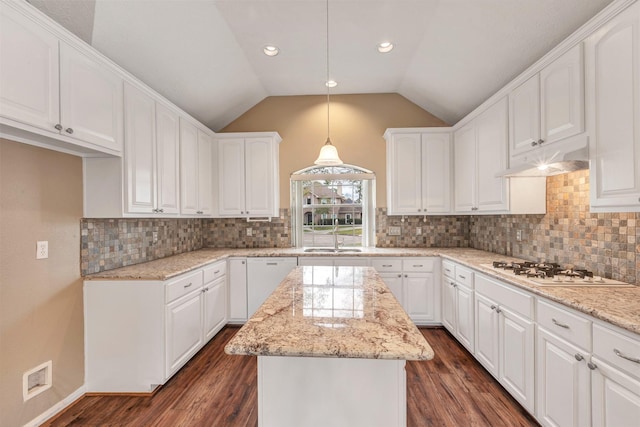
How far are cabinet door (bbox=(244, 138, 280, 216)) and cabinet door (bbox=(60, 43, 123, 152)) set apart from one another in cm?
166

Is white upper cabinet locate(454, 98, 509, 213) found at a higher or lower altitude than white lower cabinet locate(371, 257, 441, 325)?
higher

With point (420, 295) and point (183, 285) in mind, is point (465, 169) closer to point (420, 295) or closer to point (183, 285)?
point (420, 295)

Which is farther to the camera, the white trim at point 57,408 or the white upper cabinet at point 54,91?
the white trim at point 57,408

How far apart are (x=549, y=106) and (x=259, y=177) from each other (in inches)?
115

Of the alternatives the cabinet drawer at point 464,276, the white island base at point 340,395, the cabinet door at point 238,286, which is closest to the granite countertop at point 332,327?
the white island base at point 340,395

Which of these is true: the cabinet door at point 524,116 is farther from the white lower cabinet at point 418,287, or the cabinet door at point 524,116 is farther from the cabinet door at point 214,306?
the cabinet door at point 214,306

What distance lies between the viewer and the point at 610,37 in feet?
4.89

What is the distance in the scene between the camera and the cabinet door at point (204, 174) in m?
3.32

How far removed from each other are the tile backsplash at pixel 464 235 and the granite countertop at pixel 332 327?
153 centimetres

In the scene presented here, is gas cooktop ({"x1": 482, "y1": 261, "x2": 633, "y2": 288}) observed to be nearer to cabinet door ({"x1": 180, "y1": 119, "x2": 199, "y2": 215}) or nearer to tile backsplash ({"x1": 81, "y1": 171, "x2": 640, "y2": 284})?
tile backsplash ({"x1": 81, "y1": 171, "x2": 640, "y2": 284})

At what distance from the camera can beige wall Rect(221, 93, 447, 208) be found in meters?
3.89

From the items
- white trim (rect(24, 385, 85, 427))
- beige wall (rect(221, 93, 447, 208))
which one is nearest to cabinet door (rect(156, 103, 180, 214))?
beige wall (rect(221, 93, 447, 208))

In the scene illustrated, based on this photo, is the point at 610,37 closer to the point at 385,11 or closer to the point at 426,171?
the point at 385,11

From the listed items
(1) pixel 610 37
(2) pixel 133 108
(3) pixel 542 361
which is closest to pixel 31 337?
(2) pixel 133 108
